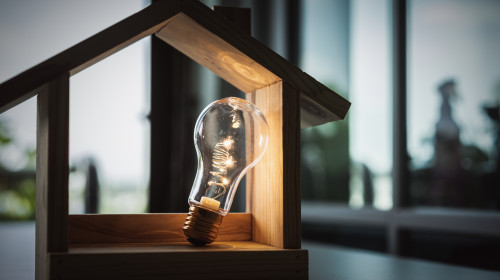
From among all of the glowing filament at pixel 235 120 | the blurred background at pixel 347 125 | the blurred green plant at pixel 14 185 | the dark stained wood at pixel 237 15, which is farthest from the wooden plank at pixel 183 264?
the blurred green plant at pixel 14 185

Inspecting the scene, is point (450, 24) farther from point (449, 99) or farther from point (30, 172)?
point (30, 172)

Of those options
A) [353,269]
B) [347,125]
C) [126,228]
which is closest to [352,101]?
[347,125]

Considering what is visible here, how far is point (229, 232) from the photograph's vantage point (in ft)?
2.78

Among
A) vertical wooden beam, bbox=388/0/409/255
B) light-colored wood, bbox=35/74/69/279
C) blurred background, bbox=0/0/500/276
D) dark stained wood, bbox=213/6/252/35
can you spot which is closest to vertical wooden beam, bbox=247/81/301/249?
dark stained wood, bbox=213/6/252/35

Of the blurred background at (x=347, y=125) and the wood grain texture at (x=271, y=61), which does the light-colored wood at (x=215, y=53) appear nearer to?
the wood grain texture at (x=271, y=61)

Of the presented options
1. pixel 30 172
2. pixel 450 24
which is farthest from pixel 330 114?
pixel 30 172

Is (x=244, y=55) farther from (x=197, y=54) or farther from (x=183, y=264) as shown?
(x=183, y=264)

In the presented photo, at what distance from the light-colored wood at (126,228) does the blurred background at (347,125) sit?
131 cm

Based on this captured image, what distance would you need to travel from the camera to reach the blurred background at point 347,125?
6.28ft

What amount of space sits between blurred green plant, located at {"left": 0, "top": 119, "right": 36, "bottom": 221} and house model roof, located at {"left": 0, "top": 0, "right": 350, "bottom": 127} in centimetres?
199

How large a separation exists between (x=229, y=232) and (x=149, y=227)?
0.13 m

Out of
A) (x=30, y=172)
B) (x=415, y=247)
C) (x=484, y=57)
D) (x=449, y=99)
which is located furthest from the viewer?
(x=30, y=172)

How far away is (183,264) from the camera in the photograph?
67 cm

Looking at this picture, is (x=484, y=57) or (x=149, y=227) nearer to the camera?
(x=149, y=227)
